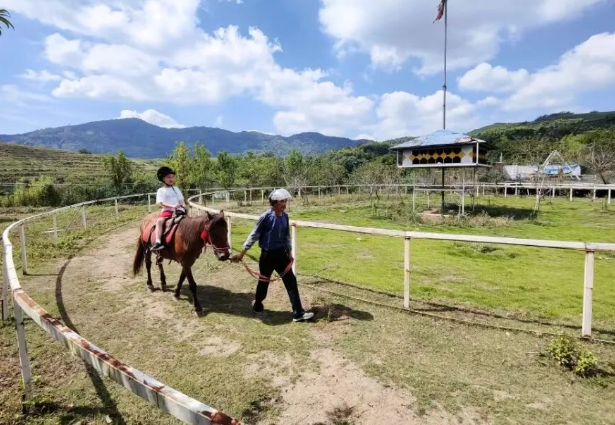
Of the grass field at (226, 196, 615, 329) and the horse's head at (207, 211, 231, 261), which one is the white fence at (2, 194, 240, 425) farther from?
the grass field at (226, 196, 615, 329)

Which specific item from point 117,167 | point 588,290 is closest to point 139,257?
point 588,290

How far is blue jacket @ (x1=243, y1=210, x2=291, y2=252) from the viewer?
16.9 feet

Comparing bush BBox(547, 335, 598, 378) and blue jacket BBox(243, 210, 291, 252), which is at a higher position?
blue jacket BBox(243, 210, 291, 252)

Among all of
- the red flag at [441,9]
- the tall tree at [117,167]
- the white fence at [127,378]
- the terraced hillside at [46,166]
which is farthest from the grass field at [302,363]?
the terraced hillside at [46,166]

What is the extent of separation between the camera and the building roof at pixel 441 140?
19.0 m

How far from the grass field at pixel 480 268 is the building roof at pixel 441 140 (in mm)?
5503

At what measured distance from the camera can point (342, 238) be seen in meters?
13.0

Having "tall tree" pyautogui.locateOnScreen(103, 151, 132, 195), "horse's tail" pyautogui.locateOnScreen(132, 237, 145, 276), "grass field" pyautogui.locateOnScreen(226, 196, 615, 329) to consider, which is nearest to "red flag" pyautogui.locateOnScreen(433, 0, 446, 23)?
"grass field" pyautogui.locateOnScreen(226, 196, 615, 329)

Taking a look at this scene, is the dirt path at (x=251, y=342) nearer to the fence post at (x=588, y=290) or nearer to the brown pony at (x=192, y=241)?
the brown pony at (x=192, y=241)

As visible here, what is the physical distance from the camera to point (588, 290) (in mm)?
4320

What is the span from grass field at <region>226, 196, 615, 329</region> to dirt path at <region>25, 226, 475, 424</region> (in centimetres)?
213

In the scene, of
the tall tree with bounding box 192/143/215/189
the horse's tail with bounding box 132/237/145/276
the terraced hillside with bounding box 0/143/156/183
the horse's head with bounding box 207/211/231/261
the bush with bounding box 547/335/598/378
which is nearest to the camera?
the bush with bounding box 547/335/598/378

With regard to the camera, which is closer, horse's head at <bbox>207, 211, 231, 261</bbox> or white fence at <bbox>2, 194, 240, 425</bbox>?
white fence at <bbox>2, 194, 240, 425</bbox>

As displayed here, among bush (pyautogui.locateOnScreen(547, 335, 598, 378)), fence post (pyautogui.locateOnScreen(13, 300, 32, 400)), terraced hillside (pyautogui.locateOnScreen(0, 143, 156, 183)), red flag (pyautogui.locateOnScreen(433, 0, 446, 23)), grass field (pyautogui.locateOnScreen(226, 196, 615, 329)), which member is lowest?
grass field (pyautogui.locateOnScreen(226, 196, 615, 329))
